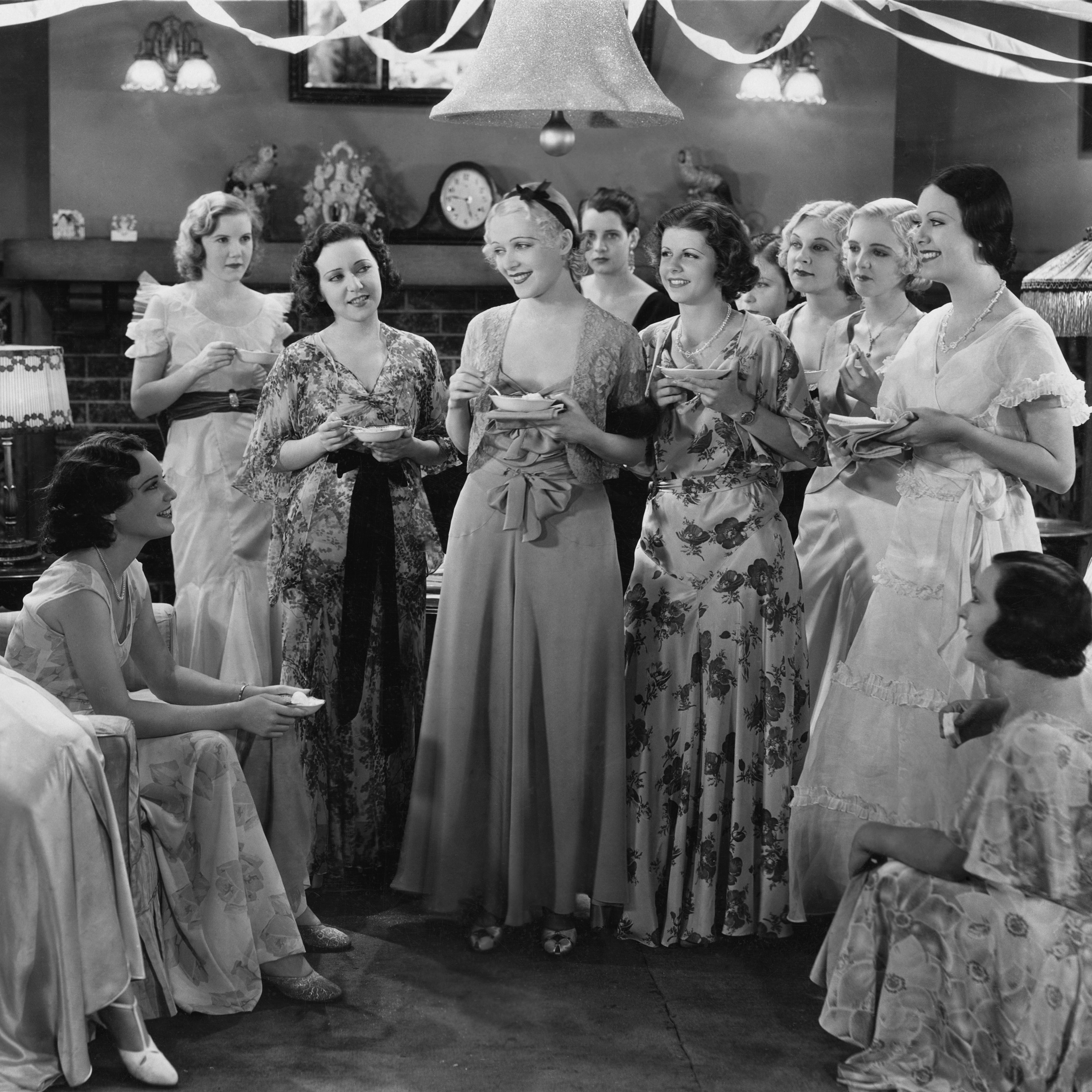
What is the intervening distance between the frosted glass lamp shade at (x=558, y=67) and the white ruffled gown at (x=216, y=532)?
169 centimetres

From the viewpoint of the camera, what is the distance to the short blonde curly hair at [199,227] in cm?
414

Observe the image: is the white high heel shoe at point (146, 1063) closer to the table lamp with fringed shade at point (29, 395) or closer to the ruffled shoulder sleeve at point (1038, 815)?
the ruffled shoulder sleeve at point (1038, 815)

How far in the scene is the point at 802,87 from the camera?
6.38 meters

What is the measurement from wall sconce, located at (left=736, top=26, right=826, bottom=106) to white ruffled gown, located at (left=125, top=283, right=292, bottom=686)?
10.6 feet

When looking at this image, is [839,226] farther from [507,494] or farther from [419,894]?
[419,894]

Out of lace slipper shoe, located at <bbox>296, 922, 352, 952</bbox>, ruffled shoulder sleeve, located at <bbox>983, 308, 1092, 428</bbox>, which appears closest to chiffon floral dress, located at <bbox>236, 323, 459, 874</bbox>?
lace slipper shoe, located at <bbox>296, 922, 352, 952</bbox>

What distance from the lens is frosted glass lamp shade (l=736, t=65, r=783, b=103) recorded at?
633cm

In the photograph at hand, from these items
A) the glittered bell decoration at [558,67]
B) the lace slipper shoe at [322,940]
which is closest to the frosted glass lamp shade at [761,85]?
the glittered bell decoration at [558,67]

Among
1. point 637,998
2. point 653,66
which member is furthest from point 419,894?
point 653,66

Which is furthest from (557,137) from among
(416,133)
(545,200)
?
(416,133)

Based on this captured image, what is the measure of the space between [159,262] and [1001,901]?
4.97 meters

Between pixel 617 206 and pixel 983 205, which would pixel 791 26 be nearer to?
pixel 617 206

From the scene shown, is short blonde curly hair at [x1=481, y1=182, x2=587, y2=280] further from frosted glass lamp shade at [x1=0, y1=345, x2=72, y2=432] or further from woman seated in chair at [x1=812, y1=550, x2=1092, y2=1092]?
frosted glass lamp shade at [x1=0, y1=345, x2=72, y2=432]

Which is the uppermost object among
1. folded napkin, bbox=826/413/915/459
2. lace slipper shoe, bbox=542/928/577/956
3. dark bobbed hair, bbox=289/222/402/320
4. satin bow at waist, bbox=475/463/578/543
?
dark bobbed hair, bbox=289/222/402/320
